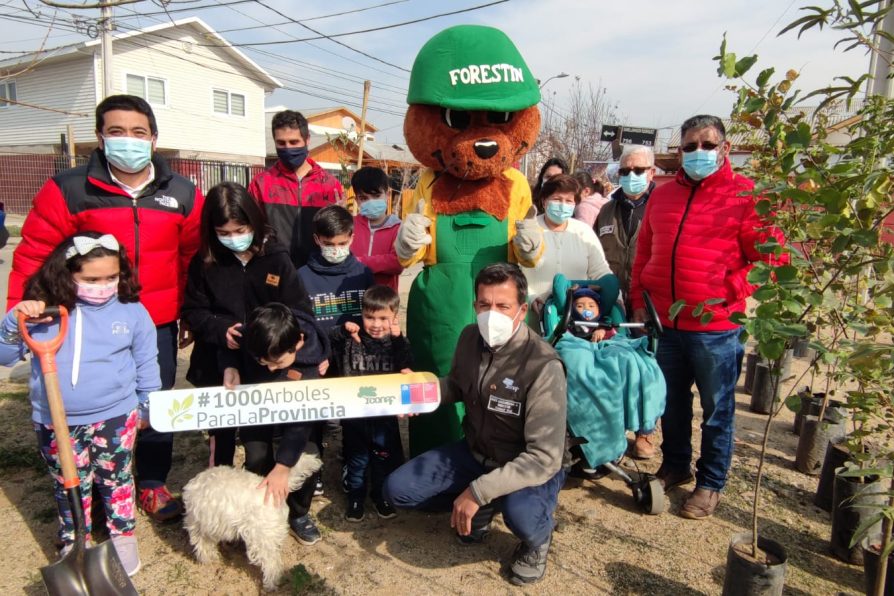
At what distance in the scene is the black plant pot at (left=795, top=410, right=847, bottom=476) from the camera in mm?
4020

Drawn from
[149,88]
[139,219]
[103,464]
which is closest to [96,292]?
[139,219]

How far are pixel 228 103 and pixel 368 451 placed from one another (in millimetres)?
24694

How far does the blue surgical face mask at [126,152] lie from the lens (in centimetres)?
288

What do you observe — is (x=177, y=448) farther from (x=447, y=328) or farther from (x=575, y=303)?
(x=575, y=303)

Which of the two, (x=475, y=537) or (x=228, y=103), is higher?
(x=228, y=103)

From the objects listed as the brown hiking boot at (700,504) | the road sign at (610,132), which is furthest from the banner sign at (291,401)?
the road sign at (610,132)

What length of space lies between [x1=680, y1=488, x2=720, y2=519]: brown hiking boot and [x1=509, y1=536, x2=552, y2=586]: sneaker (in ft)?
3.48

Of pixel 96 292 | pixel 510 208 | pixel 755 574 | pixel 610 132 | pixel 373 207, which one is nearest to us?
pixel 755 574

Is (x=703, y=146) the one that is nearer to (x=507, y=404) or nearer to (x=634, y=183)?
(x=634, y=183)

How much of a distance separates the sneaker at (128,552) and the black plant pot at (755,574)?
2.73 metres

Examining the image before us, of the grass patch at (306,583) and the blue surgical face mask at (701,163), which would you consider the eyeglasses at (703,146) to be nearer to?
the blue surgical face mask at (701,163)

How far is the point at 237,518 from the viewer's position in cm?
274

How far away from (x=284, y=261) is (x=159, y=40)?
911 inches

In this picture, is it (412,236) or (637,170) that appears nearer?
(412,236)
